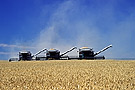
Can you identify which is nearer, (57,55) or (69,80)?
(69,80)

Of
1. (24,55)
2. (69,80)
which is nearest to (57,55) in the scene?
(24,55)

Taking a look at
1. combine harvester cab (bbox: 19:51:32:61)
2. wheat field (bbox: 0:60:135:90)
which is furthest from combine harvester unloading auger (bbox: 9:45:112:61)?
wheat field (bbox: 0:60:135:90)

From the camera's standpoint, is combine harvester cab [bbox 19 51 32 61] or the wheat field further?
combine harvester cab [bbox 19 51 32 61]

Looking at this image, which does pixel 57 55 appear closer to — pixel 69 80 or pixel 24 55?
pixel 24 55

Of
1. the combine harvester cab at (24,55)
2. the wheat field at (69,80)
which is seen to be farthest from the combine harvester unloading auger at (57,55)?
the wheat field at (69,80)

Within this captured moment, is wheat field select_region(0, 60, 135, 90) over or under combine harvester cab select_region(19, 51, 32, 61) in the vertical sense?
under

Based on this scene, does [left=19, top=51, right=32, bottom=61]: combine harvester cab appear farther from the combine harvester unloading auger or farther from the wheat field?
the wheat field

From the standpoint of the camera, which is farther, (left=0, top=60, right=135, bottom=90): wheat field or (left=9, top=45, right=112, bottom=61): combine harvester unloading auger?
(left=9, top=45, right=112, bottom=61): combine harvester unloading auger

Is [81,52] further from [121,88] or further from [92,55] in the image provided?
[121,88]

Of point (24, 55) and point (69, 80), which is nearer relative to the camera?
point (69, 80)

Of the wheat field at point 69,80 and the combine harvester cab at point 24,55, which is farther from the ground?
the combine harvester cab at point 24,55

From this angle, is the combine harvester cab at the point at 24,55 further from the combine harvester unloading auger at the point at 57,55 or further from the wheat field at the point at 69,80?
the wheat field at the point at 69,80

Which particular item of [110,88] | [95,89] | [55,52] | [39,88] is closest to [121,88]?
[110,88]

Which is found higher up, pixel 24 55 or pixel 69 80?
pixel 24 55
